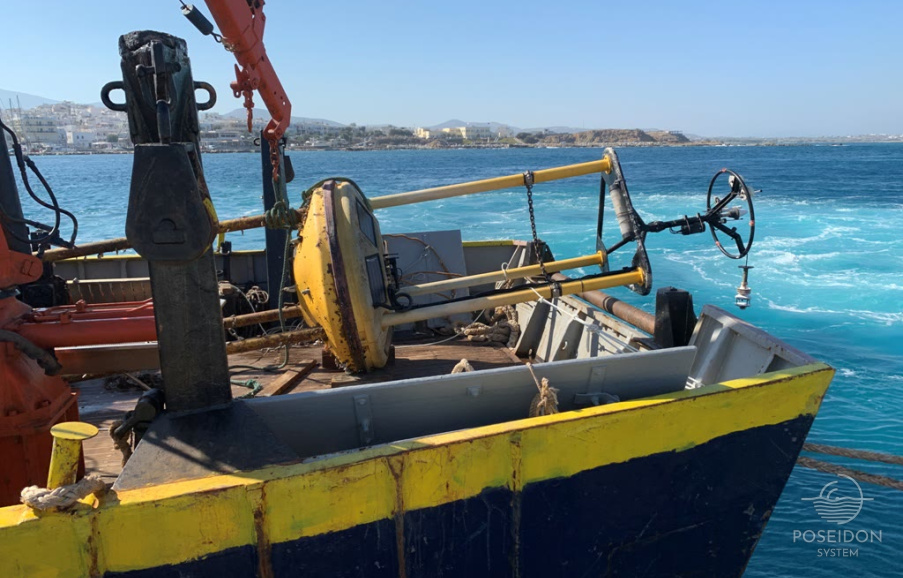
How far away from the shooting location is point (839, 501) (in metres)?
8.35

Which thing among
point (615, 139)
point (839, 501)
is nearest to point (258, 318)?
point (839, 501)

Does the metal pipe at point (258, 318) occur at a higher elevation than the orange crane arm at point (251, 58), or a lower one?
lower

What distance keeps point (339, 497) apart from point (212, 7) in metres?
5.38

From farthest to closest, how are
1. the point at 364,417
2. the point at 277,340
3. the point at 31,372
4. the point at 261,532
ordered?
the point at 277,340 < the point at 364,417 < the point at 31,372 < the point at 261,532

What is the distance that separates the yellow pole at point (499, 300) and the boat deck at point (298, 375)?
68 centimetres

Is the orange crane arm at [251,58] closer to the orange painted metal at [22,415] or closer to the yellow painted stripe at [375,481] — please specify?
the orange painted metal at [22,415]

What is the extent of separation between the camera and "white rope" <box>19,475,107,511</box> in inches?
87.7

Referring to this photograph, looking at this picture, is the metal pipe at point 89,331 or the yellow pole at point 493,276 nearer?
the metal pipe at point 89,331

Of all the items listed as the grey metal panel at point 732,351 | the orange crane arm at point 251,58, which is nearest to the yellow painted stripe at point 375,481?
the grey metal panel at point 732,351

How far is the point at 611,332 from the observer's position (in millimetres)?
5766

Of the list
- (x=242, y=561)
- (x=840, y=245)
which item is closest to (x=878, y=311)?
(x=840, y=245)

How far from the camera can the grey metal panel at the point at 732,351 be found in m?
3.97

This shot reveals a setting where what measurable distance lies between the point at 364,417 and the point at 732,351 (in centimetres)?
280

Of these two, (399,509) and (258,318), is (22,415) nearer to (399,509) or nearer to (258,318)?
(399,509)
